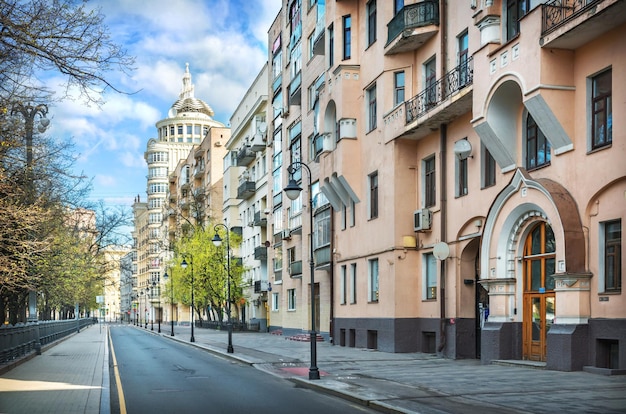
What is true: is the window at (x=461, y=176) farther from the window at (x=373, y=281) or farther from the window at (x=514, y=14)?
the window at (x=373, y=281)

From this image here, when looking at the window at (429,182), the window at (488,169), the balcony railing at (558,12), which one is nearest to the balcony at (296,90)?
the window at (429,182)

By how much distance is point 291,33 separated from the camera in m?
49.0

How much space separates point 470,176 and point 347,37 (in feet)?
38.5

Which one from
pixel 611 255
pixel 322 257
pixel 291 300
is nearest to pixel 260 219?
pixel 291 300

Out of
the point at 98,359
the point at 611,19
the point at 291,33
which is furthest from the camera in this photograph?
the point at 291,33

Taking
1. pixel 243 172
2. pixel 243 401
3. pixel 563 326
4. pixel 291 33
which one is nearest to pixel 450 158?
pixel 563 326

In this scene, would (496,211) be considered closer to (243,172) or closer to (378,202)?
(378,202)

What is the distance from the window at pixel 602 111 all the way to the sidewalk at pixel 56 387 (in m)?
12.6

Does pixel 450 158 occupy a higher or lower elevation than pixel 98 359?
higher

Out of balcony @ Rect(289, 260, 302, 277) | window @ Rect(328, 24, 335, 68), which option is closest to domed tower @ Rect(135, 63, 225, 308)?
balcony @ Rect(289, 260, 302, 277)

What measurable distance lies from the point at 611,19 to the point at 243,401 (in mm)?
11553

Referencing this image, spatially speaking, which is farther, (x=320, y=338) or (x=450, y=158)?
(x=320, y=338)

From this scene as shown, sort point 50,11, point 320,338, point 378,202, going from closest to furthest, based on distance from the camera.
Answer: point 50,11 → point 378,202 → point 320,338

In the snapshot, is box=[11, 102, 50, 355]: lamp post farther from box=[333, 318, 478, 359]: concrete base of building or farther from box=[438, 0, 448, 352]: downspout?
box=[333, 318, 478, 359]: concrete base of building
